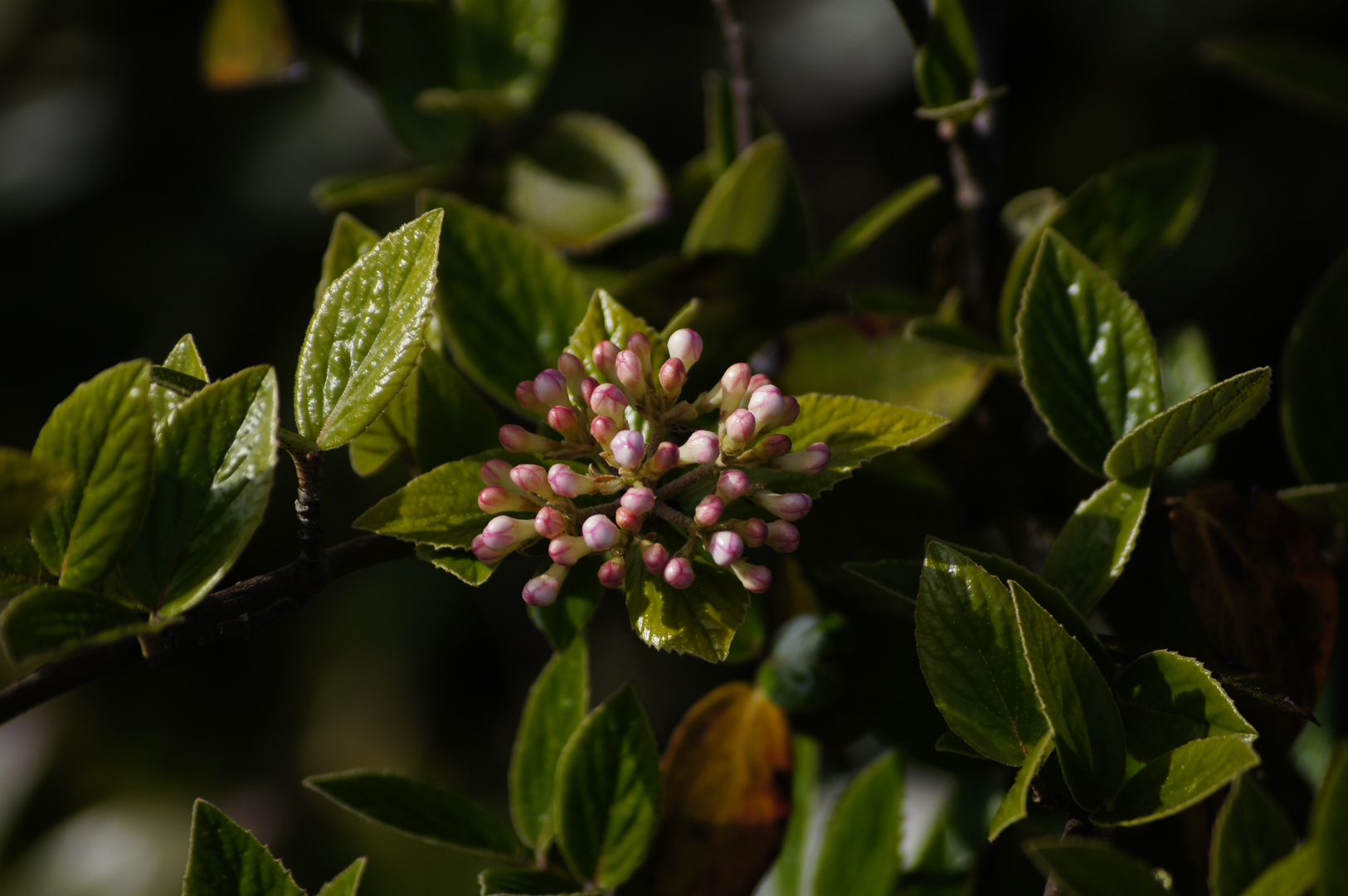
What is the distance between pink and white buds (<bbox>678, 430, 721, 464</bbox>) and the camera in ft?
1.84

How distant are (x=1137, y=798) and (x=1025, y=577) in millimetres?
133

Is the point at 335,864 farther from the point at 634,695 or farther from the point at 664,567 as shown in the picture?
the point at 664,567

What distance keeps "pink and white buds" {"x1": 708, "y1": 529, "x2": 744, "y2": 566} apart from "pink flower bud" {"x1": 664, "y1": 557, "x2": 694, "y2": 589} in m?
0.02

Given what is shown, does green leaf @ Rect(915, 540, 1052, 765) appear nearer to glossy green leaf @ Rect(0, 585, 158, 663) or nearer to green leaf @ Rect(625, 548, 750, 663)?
green leaf @ Rect(625, 548, 750, 663)

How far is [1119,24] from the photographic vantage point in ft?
6.08

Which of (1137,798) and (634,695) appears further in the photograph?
(634,695)

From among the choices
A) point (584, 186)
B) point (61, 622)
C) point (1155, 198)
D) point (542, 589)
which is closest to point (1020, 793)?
point (542, 589)

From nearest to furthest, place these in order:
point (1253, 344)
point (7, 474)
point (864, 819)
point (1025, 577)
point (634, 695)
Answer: point (7, 474), point (1025, 577), point (634, 695), point (864, 819), point (1253, 344)

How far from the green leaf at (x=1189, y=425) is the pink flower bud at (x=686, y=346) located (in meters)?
0.27

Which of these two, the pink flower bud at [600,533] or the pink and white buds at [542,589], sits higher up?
the pink flower bud at [600,533]

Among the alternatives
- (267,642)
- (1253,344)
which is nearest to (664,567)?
(1253,344)

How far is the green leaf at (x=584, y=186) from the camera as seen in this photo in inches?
40.1

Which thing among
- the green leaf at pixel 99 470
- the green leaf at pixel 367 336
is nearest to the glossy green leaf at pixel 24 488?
the green leaf at pixel 99 470

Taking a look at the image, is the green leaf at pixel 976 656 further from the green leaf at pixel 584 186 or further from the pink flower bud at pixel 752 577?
the green leaf at pixel 584 186
